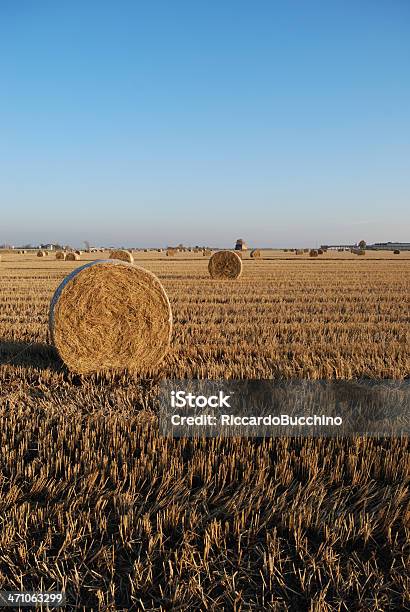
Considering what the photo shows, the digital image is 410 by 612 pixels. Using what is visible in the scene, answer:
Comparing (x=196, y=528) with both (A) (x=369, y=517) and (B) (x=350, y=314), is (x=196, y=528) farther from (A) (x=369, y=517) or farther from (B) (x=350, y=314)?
(B) (x=350, y=314)

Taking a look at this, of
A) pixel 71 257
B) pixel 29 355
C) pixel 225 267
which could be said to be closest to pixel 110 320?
pixel 29 355

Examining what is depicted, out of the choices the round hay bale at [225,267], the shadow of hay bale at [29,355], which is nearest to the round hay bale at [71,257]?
the round hay bale at [225,267]

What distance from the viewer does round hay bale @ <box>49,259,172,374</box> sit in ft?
21.3

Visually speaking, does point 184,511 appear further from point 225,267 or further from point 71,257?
point 71,257

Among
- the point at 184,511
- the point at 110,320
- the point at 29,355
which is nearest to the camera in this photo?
the point at 184,511

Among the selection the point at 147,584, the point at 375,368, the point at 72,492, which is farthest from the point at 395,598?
the point at 375,368

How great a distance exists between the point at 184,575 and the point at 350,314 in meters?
9.07

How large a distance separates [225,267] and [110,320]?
49.5 ft

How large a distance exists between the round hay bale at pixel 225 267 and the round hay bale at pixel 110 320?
1463 cm

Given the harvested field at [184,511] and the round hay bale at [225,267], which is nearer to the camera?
the harvested field at [184,511]

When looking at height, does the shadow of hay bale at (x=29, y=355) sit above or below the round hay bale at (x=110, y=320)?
below

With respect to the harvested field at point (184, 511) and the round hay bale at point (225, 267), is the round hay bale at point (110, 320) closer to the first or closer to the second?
the harvested field at point (184, 511)

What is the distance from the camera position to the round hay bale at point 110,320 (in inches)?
255

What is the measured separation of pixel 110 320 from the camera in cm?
671
